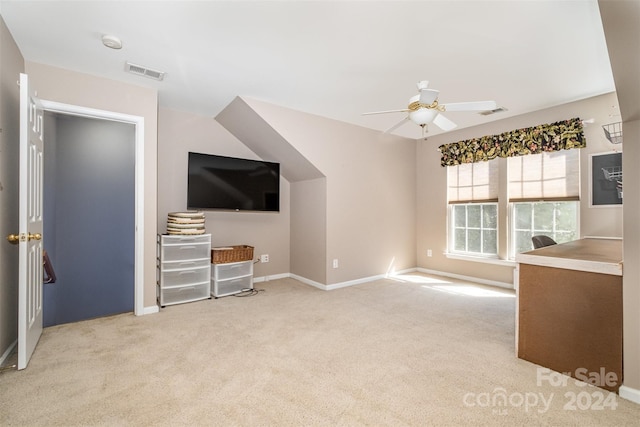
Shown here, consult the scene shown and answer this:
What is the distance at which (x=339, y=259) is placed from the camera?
14.0 feet

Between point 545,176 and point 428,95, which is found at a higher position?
point 428,95

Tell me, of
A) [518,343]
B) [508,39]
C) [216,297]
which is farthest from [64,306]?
[508,39]

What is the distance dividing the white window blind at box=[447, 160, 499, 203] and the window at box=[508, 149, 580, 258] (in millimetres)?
231

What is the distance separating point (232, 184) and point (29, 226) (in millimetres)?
2099

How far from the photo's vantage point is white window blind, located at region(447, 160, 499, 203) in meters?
4.38

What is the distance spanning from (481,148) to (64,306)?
579 cm

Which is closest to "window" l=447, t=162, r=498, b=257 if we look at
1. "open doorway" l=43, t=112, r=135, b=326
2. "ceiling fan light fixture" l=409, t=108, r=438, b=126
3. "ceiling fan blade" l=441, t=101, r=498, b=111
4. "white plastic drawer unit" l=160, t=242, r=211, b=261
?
"ceiling fan blade" l=441, t=101, r=498, b=111

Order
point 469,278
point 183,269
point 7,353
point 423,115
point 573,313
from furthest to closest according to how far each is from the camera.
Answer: point 469,278
point 183,269
point 423,115
point 7,353
point 573,313

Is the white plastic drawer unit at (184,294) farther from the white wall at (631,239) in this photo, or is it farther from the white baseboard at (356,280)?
the white wall at (631,239)

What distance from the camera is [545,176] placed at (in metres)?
3.83

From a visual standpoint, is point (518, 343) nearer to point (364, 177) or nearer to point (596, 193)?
point (596, 193)

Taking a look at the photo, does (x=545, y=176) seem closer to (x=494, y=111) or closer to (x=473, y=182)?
(x=473, y=182)

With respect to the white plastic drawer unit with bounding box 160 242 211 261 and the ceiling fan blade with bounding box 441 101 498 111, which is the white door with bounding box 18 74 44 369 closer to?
the white plastic drawer unit with bounding box 160 242 211 261

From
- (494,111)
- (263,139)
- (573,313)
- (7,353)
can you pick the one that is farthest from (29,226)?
(494,111)
